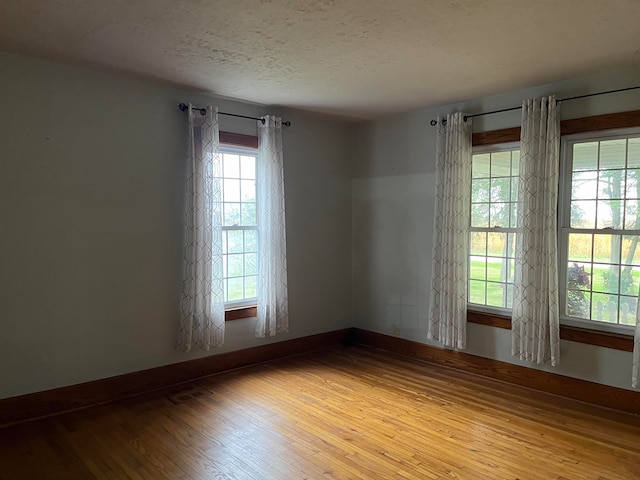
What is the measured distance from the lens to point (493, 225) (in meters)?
4.41

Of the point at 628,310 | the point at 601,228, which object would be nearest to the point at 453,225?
the point at 601,228

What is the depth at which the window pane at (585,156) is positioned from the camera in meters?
3.78

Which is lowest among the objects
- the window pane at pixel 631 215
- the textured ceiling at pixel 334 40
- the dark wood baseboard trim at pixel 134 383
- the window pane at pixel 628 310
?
the dark wood baseboard trim at pixel 134 383

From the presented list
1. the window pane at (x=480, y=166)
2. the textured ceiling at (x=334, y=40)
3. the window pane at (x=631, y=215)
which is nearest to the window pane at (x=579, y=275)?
the window pane at (x=631, y=215)

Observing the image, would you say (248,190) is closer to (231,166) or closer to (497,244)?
(231,166)

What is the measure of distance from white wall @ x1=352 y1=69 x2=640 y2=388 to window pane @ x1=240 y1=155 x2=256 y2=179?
1465 mm

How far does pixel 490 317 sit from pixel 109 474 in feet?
11.2

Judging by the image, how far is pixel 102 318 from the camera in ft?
12.3

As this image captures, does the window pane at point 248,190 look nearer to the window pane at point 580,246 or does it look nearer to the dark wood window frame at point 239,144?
the dark wood window frame at point 239,144

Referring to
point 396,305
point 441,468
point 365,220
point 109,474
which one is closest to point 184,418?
point 109,474

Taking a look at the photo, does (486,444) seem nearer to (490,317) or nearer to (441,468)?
(441,468)

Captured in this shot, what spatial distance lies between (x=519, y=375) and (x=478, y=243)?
1283mm

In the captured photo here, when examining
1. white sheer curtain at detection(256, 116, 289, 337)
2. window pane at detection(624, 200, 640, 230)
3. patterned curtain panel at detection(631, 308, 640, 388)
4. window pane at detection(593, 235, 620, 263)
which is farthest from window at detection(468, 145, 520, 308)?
white sheer curtain at detection(256, 116, 289, 337)

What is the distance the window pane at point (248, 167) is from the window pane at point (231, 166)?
0.05 metres
